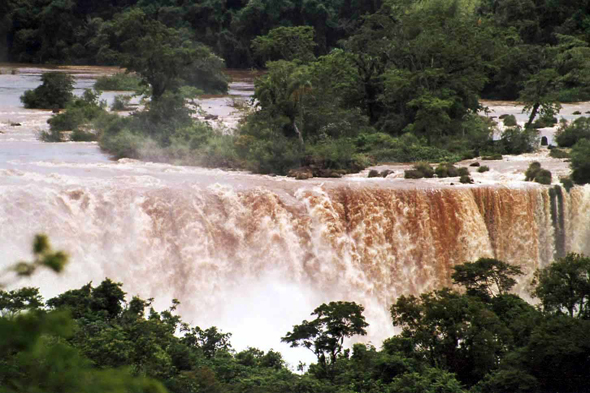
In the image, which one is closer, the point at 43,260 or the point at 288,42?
the point at 43,260

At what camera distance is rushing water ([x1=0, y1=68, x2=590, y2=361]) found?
21266 millimetres

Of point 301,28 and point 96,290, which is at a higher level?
point 301,28

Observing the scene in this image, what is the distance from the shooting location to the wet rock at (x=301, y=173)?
27.2 metres

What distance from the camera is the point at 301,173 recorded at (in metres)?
27.4

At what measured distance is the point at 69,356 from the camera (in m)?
4.70

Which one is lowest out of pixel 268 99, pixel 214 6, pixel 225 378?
pixel 225 378

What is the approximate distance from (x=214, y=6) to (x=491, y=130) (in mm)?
33005

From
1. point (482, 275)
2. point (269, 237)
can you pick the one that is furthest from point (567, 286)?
point (269, 237)

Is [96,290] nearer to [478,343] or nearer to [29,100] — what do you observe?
[478,343]

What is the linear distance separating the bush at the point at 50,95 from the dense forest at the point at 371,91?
2881 mm

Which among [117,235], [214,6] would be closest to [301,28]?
[214,6]

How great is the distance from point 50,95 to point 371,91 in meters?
13.5

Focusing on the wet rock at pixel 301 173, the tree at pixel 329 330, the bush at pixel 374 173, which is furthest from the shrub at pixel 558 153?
the tree at pixel 329 330

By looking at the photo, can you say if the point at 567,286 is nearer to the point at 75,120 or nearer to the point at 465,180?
the point at 465,180
